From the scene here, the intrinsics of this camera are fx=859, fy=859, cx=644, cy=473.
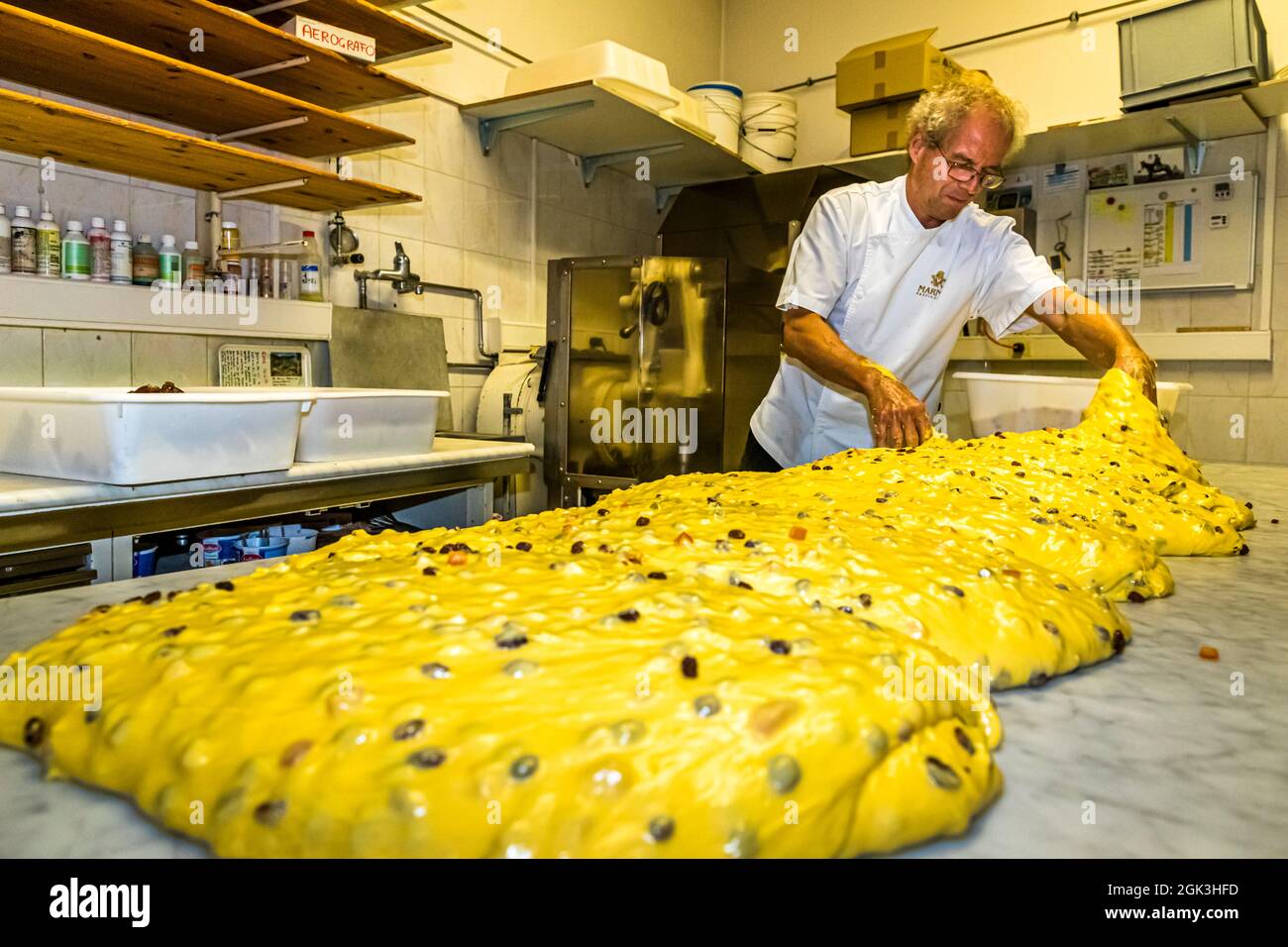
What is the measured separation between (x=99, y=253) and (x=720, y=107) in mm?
3520

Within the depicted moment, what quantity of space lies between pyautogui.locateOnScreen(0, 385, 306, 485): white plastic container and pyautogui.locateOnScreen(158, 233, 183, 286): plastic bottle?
98 cm

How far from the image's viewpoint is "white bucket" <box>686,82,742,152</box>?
5.02 meters

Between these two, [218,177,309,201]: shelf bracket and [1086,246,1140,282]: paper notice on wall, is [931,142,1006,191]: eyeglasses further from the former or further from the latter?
[1086,246,1140,282]: paper notice on wall

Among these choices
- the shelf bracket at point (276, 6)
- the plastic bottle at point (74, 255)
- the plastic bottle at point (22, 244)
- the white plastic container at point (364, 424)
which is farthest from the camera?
the shelf bracket at point (276, 6)

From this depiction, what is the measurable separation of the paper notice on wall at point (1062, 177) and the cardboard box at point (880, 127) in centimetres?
88

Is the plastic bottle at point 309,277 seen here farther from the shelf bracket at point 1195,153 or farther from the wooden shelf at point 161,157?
the shelf bracket at point 1195,153

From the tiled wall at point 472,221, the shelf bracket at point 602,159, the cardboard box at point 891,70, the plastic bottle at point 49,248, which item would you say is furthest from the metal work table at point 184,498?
the cardboard box at point 891,70

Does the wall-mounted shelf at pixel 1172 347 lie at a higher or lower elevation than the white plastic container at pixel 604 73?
lower

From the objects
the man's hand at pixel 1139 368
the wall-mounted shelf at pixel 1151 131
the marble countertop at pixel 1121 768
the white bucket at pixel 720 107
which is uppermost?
the white bucket at pixel 720 107

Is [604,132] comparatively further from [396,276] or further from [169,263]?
[169,263]

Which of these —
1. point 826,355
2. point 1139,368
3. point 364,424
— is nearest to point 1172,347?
point 1139,368

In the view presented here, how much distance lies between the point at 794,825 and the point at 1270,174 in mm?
4886

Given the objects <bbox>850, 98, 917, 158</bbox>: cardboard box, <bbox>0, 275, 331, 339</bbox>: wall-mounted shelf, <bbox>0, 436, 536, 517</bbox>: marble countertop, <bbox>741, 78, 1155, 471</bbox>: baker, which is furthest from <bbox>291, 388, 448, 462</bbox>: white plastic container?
<bbox>850, 98, 917, 158</bbox>: cardboard box

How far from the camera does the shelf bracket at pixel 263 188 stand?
2.96 m
